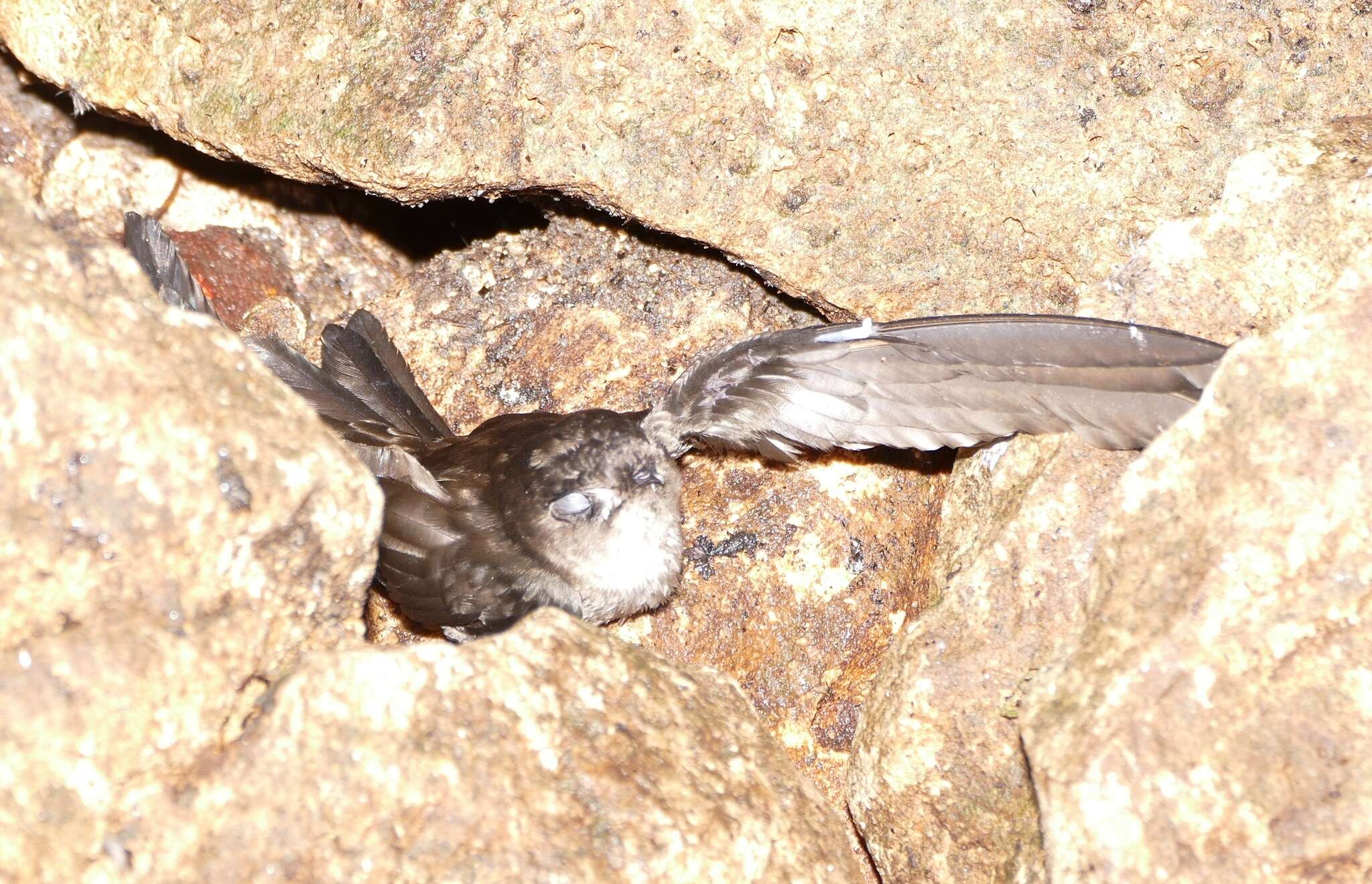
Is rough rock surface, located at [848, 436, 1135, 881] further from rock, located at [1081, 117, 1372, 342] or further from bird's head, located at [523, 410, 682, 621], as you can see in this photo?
bird's head, located at [523, 410, 682, 621]

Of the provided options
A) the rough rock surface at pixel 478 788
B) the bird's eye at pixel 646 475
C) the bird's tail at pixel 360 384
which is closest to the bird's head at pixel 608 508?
the bird's eye at pixel 646 475

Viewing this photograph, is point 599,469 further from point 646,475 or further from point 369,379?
point 369,379

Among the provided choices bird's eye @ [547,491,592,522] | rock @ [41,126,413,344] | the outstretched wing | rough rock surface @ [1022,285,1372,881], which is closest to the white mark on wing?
the outstretched wing

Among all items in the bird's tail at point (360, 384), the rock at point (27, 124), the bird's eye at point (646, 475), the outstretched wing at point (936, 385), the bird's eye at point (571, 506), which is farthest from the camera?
the rock at point (27, 124)

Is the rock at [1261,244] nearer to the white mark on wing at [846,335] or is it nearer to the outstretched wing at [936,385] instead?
the outstretched wing at [936,385]

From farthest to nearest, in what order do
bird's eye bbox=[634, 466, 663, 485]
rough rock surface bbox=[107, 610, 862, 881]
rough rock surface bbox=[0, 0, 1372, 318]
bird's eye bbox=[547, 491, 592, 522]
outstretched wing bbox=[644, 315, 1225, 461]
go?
bird's eye bbox=[547, 491, 592, 522] → bird's eye bbox=[634, 466, 663, 485] → rough rock surface bbox=[0, 0, 1372, 318] → outstretched wing bbox=[644, 315, 1225, 461] → rough rock surface bbox=[107, 610, 862, 881]

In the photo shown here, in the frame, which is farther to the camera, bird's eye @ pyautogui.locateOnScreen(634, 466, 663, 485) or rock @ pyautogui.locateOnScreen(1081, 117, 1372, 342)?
bird's eye @ pyautogui.locateOnScreen(634, 466, 663, 485)

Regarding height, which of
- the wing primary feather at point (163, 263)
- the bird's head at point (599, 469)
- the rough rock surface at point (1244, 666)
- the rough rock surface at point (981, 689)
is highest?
the rough rock surface at point (1244, 666)
